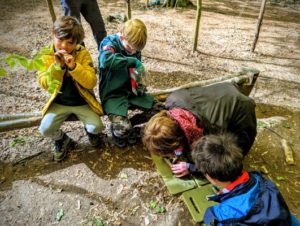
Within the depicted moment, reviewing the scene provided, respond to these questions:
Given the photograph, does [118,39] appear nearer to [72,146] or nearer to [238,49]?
[72,146]

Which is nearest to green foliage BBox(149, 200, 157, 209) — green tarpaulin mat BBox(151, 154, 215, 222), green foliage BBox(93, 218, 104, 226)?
green tarpaulin mat BBox(151, 154, 215, 222)

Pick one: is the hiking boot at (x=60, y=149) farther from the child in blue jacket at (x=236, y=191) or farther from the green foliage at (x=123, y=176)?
the child in blue jacket at (x=236, y=191)

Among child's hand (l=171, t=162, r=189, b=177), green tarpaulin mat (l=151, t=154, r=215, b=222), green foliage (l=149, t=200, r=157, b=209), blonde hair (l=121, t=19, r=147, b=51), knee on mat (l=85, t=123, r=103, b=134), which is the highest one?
blonde hair (l=121, t=19, r=147, b=51)

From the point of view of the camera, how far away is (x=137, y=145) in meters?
3.59

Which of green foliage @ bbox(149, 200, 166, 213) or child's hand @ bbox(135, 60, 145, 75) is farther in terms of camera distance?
child's hand @ bbox(135, 60, 145, 75)

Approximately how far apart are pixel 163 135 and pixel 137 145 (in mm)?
1363

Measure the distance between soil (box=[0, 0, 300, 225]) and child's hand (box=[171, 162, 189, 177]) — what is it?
9.2 inches

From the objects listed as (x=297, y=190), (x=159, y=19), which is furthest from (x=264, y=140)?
(x=159, y=19)

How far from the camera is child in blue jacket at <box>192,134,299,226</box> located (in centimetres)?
195

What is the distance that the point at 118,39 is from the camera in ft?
10.4

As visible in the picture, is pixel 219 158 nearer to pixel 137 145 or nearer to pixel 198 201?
pixel 198 201

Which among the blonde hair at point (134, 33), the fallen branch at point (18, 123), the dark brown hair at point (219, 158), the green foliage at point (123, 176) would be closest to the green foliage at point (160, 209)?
the green foliage at point (123, 176)

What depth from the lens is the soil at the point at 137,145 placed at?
2.83 m

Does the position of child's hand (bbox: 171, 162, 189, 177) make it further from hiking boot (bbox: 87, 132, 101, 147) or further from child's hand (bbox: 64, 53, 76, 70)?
child's hand (bbox: 64, 53, 76, 70)
